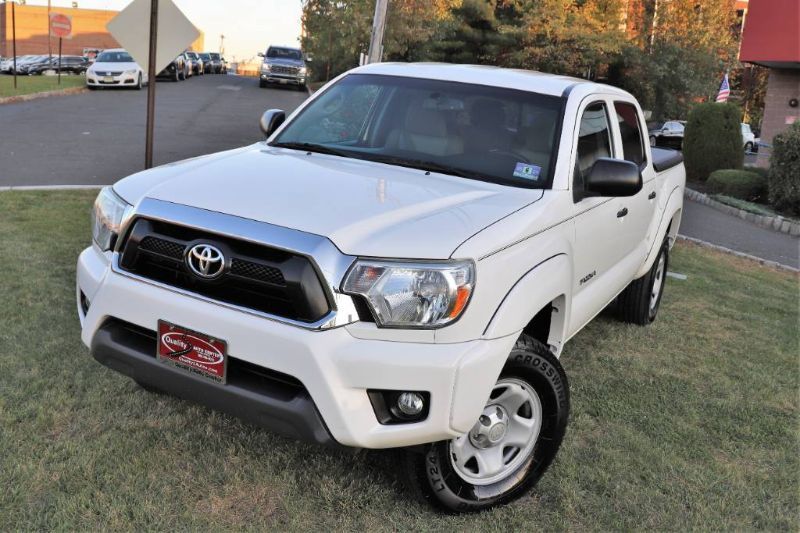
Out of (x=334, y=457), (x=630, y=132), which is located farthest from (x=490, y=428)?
(x=630, y=132)

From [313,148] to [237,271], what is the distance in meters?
1.53

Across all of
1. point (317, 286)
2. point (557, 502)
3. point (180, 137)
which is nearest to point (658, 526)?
point (557, 502)

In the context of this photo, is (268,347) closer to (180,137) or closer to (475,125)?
(475,125)

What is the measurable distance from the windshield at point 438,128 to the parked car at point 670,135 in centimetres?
3394

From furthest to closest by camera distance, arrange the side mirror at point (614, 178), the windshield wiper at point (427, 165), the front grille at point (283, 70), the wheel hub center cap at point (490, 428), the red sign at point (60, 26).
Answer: the front grille at point (283, 70)
the red sign at point (60, 26)
the windshield wiper at point (427, 165)
the side mirror at point (614, 178)
the wheel hub center cap at point (490, 428)

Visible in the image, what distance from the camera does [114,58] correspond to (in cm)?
2908

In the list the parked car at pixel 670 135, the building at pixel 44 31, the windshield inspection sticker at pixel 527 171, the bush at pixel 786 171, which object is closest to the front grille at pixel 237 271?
the windshield inspection sticker at pixel 527 171

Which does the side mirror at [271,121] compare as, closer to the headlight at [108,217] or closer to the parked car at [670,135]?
the headlight at [108,217]

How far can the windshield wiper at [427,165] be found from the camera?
12.6 ft

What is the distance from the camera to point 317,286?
2.71 meters

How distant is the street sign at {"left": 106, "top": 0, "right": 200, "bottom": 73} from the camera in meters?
7.37

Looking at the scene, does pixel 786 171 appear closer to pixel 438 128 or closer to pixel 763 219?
pixel 763 219

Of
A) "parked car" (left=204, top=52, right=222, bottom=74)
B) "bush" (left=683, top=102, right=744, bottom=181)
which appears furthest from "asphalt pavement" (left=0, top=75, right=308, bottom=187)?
"parked car" (left=204, top=52, right=222, bottom=74)

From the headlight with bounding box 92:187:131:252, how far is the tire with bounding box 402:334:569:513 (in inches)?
60.8
